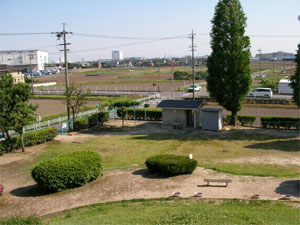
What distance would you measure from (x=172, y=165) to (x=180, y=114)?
44.5ft

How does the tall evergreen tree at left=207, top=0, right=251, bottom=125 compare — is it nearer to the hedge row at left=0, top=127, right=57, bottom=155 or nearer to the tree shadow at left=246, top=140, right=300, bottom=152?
the tree shadow at left=246, top=140, right=300, bottom=152

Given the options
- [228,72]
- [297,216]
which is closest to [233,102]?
[228,72]

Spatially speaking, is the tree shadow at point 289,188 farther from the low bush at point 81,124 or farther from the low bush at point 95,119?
the low bush at point 95,119

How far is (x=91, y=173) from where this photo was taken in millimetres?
14555

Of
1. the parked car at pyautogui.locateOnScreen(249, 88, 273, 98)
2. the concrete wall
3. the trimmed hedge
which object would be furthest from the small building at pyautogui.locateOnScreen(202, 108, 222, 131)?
the parked car at pyautogui.locateOnScreen(249, 88, 273, 98)

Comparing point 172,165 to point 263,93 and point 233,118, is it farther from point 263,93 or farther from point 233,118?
point 263,93

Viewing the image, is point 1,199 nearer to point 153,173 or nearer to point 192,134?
point 153,173

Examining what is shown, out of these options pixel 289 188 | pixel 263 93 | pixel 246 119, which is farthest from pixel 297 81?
pixel 263 93

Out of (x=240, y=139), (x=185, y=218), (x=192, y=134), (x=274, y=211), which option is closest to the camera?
(x=185, y=218)

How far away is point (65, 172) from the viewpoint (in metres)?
13.9

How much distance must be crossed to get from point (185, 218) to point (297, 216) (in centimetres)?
328

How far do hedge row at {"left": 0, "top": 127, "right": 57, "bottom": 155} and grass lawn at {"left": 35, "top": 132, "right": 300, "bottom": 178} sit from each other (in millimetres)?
816

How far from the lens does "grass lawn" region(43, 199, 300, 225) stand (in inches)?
371

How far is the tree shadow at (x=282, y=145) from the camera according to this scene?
2061 centimetres
